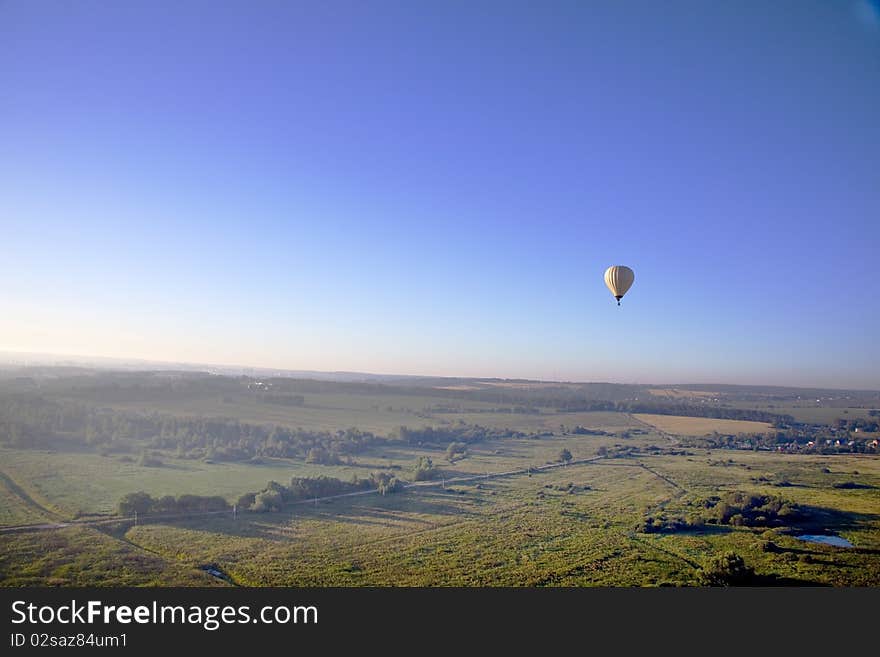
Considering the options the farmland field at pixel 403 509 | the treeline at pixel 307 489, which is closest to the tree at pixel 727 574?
the farmland field at pixel 403 509

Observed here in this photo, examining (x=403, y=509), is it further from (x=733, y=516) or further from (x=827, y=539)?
(x=827, y=539)

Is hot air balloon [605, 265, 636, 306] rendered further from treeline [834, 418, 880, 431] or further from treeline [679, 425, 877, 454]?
treeline [834, 418, 880, 431]

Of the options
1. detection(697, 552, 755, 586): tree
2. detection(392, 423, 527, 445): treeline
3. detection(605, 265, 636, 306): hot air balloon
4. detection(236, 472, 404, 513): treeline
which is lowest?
detection(392, 423, 527, 445): treeline

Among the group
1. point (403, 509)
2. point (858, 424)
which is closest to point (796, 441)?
point (858, 424)

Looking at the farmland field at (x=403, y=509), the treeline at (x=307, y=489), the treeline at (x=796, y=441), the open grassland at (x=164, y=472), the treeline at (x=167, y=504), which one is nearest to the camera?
the farmland field at (x=403, y=509)

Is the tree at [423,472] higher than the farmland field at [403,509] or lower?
lower

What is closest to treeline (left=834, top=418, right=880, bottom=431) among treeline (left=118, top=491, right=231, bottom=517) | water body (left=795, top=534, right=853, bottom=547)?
water body (left=795, top=534, right=853, bottom=547)

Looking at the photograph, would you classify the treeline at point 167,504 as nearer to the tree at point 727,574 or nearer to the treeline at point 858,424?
the tree at point 727,574
